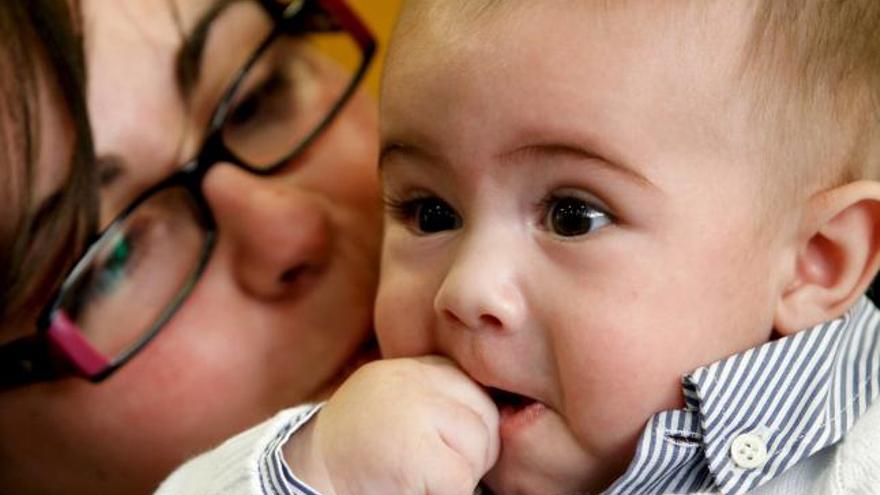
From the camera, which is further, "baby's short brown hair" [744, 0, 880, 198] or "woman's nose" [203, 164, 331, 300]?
"woman's nose" [203, 164, 331, 300]

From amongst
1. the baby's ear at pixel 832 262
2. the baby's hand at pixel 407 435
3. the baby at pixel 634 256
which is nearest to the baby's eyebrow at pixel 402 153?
the baby at pixel 634 256

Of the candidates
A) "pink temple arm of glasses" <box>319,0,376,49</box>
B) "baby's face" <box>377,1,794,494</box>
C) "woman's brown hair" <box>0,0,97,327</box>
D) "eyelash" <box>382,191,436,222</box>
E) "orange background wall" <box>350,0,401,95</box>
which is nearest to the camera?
"baby's face" <box>377,1,794,494</box>

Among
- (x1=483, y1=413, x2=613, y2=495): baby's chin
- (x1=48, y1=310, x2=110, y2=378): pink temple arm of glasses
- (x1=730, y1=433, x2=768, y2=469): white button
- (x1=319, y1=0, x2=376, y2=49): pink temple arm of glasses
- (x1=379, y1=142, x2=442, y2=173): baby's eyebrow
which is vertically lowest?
(x1=48, y1=310, x2=110, y2=378): pink temple arm of glasses

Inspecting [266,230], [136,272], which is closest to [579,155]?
[266,230]

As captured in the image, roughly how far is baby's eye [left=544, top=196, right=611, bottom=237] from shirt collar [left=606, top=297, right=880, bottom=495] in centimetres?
12

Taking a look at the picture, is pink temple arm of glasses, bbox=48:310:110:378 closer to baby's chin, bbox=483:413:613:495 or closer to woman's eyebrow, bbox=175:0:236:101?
woman's eyebrow, bbox=175:0:236:101

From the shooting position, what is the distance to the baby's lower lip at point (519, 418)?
853mm

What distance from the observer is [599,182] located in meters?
0.82

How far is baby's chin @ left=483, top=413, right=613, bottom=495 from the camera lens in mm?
844

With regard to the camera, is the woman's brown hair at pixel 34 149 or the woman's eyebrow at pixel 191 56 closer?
the woman's brown hair at pixel 34 149

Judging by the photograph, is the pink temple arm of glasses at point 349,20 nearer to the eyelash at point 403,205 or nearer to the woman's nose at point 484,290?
the eyelash at point 403,205

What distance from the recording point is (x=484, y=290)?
2.69 feet

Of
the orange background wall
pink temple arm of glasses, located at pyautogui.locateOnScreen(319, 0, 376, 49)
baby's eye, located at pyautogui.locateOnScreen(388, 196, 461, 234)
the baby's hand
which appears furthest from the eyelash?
the orange background wall

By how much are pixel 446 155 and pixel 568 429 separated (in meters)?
0.22
